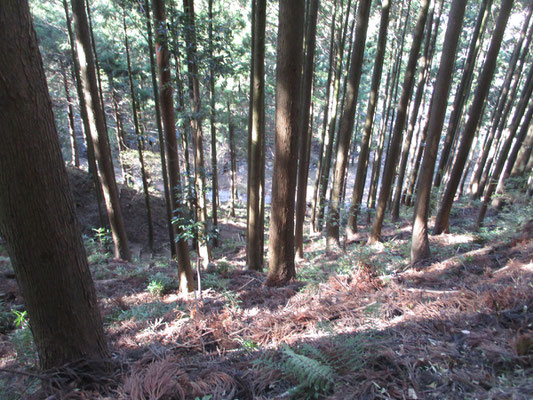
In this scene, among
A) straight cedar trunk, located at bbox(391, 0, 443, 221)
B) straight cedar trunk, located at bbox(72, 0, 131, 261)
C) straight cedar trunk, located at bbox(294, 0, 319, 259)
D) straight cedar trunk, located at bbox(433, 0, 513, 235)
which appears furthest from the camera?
straight cedar trunk, located at bbox(391, 0, 443, 221)

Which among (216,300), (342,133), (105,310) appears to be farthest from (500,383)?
(342,133)

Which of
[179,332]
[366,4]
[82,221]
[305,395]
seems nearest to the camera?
[305,395]

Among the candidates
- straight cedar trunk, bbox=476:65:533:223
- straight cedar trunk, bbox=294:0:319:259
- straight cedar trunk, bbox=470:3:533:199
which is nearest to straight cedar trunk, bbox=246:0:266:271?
straight cedar trunk, bbox=294:0:319:259

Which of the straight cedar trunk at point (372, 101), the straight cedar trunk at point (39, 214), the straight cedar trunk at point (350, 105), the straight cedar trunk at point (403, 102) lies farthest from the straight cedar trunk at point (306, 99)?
the straight cedar trunk at point (39, 214)

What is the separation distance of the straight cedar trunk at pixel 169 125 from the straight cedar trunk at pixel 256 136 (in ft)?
6.63

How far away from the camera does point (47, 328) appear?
2215mm

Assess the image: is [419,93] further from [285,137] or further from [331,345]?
[331,345]

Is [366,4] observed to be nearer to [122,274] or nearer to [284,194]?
[284,194]

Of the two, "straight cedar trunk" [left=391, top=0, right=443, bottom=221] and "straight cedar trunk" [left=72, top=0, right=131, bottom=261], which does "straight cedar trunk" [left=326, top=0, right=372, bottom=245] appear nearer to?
"straight cedar trunk" [left=391, top=0, right=443, bottom=221]

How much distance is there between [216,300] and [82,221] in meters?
13.5

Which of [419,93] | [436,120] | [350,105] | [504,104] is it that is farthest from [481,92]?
[504,104]

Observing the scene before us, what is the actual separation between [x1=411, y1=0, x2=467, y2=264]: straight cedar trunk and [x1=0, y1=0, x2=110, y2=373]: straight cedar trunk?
659 centimetres

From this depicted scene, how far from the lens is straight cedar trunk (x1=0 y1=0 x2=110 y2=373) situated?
1.84m

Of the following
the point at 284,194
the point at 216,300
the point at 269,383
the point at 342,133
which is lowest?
the point at 216,300
